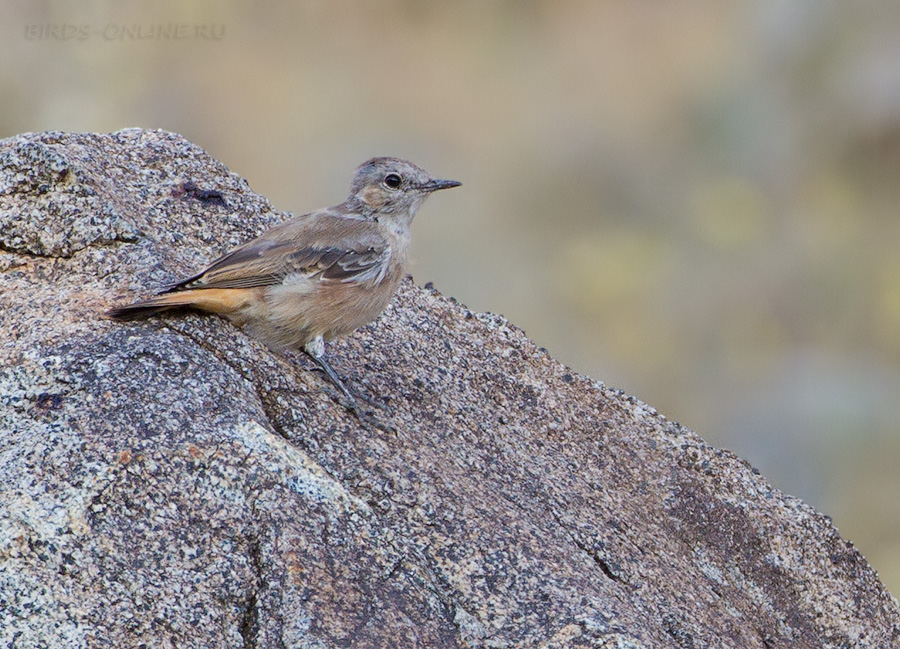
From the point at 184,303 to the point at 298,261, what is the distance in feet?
2.38

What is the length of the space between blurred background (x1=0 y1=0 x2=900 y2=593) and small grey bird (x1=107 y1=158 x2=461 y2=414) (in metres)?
10.4

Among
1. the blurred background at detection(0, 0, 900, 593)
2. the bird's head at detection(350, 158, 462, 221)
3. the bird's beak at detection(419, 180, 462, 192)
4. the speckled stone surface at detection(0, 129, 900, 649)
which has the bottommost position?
the speckled stone surface at detection(0, 129, 900, 649)

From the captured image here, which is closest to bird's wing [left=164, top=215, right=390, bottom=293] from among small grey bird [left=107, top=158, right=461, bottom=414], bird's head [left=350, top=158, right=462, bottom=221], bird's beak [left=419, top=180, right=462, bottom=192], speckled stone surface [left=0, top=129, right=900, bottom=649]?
small grey bird [left=107, top=158, right=461, bottom=414]

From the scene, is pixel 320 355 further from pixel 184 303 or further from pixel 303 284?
pixel 184 303

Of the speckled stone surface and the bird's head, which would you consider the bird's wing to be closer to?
the speckled stone surface

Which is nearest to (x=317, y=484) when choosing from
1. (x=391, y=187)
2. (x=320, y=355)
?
(x=320, y=355)

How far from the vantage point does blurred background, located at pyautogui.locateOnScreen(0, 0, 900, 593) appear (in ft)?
53.8

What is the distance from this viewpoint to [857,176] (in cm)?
1769

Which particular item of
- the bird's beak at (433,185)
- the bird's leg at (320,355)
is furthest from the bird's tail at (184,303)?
the bird's beak at (433,185)

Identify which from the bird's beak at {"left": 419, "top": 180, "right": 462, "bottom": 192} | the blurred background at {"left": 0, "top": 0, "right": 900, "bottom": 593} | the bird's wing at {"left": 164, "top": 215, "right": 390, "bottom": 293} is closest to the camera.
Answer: the bird's wing at {"left": 164, "top": 215, "right": 390, "bottom": 293}

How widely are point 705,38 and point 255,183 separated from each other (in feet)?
21.8

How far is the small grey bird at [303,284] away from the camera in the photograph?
4.71m

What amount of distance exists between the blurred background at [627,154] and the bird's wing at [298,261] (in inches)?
413

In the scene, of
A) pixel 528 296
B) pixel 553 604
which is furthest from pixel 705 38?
pixel 553 604
